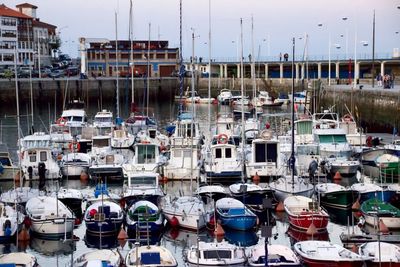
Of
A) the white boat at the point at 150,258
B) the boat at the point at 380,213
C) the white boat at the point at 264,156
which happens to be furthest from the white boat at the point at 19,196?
→ the boat at the point at 380,213

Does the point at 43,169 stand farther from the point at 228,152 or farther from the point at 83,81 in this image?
the point at 83,81

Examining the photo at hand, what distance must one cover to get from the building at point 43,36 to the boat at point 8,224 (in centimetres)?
8767

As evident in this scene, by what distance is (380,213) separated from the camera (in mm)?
23078

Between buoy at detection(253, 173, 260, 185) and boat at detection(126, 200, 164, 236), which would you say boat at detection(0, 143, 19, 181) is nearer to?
boat at detection(126, 200, 164, 236)

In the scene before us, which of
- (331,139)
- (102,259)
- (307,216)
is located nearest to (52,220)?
(102,259)

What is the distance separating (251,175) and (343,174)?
4533mm

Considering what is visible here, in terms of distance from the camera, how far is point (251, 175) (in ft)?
102

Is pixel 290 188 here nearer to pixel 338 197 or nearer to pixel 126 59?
pixel 338 197

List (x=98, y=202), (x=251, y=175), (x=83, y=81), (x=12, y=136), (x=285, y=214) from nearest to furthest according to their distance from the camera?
(x=98, y=202) < (x=285, y=214) < (x=251, y=175) < (x=12, y=136) < (x=83, y=81)

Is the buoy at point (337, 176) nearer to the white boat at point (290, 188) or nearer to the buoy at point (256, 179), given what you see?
the buoy at point (256, 179)

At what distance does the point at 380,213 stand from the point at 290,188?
412 centimetres

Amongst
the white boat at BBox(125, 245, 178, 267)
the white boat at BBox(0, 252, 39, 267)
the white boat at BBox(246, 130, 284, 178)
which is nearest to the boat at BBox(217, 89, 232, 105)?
the white boat at BBox(246, 130, 284, 178)

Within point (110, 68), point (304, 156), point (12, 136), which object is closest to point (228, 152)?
point (304, 156)

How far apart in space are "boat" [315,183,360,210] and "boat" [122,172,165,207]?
6.07 meters
